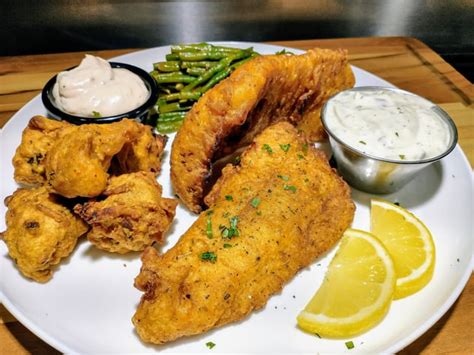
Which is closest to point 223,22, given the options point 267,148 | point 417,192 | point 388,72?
point 388,72

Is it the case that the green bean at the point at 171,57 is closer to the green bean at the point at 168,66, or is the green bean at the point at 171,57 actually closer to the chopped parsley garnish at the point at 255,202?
the green bean at the point at 168,66

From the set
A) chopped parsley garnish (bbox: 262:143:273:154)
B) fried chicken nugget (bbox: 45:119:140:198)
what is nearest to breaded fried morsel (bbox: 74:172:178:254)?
fried chicken nugget (bbox: 45:119:140:198)

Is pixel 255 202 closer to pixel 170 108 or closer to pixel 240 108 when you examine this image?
pixel 240 108

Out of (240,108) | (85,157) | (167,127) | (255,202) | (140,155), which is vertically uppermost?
(240,108)

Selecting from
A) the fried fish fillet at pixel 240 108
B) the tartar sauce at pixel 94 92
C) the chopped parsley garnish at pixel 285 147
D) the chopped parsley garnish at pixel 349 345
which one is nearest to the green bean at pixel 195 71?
the tartar sauce at pixel 94 92

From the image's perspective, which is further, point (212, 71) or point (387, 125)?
point (212, 71)

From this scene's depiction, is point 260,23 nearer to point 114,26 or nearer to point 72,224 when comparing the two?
point 114,26
